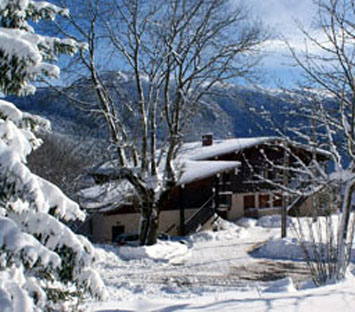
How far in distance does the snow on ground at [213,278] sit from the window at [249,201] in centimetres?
740

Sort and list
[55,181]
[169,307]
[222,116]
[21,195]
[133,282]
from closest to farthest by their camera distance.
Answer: [21,195], [169,307], [133,282], [222,116], [55,181]

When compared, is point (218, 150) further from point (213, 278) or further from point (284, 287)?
point (284, 287)

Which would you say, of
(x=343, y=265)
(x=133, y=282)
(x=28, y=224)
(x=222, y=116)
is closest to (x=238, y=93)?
(x=222, y=116)

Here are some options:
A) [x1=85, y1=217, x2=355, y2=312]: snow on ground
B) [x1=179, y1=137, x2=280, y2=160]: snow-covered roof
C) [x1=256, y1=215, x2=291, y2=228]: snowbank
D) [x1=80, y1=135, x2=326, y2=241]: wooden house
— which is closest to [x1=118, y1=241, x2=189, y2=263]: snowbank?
[x1=85, y1=217, x2=355, y2=312]: snow on ground

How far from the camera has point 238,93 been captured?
61.4 feet

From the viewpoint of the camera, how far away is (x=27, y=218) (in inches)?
156

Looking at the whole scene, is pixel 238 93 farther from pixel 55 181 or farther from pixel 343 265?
pixel 55 181

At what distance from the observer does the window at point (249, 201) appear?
3559 centimetres

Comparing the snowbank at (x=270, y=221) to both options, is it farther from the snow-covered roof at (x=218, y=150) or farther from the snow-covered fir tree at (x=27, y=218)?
the snow-covered fir tree at (x=27, y=218)

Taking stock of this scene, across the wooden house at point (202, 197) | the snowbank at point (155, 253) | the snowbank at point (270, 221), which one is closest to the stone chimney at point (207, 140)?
the wooden house at point (202, 197)

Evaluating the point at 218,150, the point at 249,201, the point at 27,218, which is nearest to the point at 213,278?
the point at 27,218

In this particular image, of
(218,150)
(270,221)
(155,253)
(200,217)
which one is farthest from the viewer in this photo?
(218,150)

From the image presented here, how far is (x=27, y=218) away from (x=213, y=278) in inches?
482

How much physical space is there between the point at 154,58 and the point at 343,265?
12.3 meters
